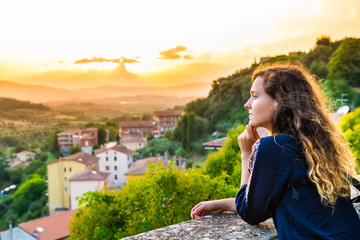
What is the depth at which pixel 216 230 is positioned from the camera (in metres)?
1.49

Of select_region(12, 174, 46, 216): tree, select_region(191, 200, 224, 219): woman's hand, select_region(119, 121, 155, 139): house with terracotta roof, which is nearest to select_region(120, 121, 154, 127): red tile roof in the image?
select_region(119, 121, 155, 139): house with terracotta roof

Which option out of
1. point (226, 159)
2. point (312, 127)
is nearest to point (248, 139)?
point (312, 127)

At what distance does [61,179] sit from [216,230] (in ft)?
109

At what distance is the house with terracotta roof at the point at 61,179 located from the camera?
104 feet

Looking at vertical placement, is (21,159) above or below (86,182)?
below

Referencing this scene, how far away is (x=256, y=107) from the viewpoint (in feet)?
4.15

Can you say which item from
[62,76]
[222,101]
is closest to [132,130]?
[222,101]

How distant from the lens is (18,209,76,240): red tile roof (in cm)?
1847

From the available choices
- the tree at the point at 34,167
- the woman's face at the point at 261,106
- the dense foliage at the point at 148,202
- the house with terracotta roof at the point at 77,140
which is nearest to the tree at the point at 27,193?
the tree at the point at 34,167

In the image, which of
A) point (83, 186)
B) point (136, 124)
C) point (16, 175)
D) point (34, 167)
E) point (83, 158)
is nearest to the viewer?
point (83, 186)

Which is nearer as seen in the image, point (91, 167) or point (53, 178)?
point (53, 178)

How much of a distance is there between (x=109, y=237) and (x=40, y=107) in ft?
229

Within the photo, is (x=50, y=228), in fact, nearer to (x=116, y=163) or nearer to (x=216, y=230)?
(x=116, y=163)

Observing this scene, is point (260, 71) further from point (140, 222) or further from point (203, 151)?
point (203, 151)
